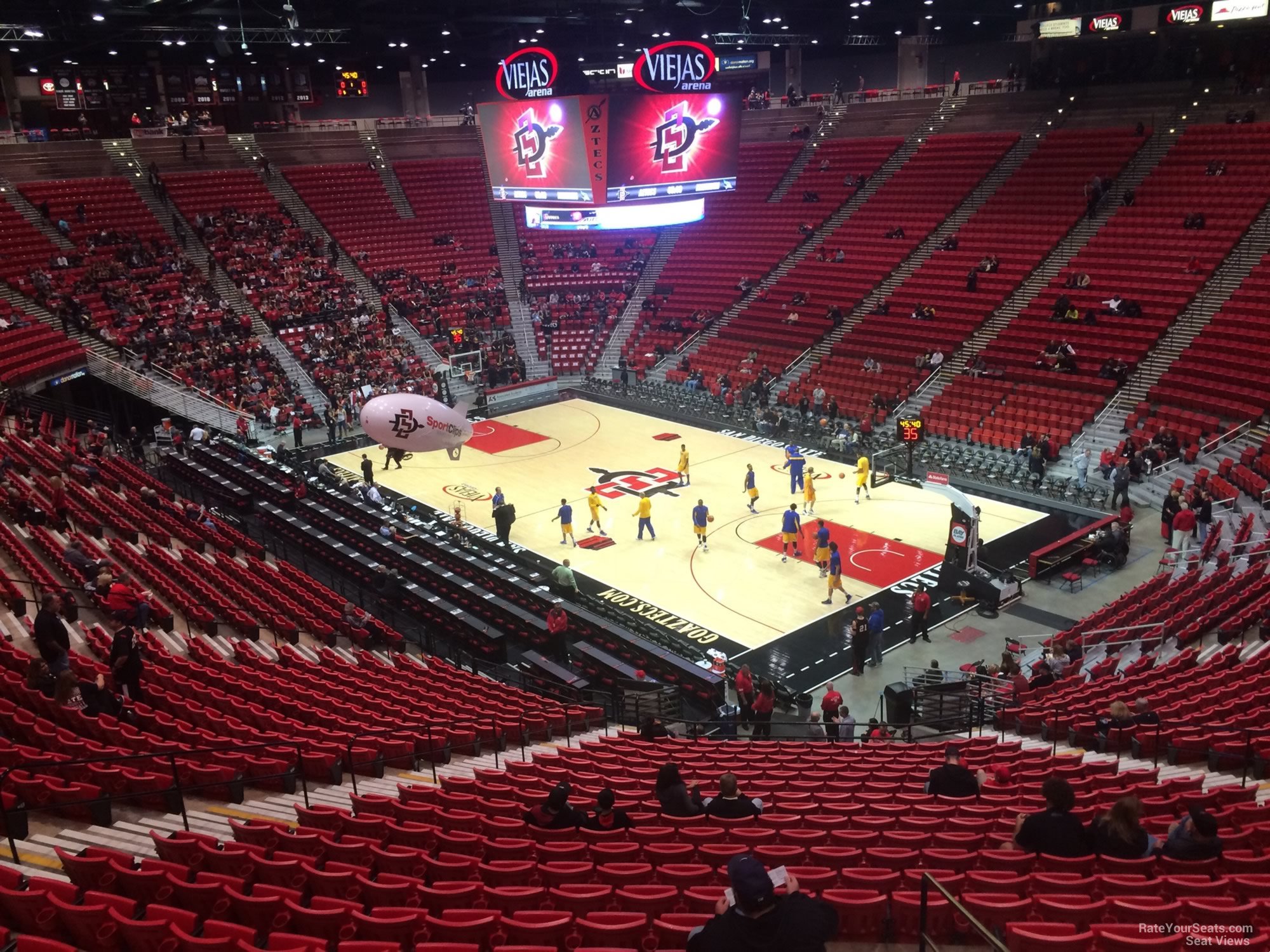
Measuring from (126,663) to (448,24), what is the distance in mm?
33384

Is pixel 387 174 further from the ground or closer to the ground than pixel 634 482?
further from the ground

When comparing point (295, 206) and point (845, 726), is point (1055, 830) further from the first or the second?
point (295, 206)

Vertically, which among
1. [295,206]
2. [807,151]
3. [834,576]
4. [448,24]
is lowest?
[834,576]

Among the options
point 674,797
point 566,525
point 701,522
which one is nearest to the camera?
point 674,797

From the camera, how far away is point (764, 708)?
14.6 meters

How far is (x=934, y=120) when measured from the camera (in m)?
42.0

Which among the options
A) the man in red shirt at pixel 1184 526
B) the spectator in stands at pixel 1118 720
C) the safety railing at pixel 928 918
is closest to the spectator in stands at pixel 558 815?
the safety railing at pixel 928 918

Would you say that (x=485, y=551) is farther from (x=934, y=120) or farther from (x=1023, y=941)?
(x=934, y=120)

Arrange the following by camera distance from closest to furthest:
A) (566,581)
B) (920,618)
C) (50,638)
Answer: (50,638) → (920,618) → (566,581)

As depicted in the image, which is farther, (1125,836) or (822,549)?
(822,549)

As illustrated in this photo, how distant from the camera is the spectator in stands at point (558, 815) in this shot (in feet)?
25.0

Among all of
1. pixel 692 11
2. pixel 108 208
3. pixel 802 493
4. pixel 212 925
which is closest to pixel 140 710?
pixel 212 925

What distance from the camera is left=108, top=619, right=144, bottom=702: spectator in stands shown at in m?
10.3

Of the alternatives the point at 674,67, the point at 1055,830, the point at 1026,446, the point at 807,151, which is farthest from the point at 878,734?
the point at 807,151
